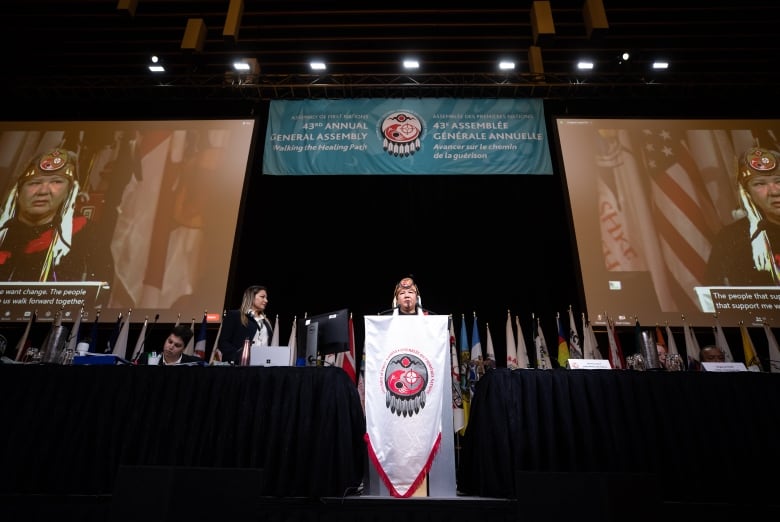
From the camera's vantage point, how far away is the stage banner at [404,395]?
312 cm

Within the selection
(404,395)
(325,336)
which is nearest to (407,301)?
(325,336)

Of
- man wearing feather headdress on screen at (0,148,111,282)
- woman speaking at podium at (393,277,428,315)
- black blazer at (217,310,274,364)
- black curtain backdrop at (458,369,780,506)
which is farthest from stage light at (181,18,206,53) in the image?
black curtain backdrop at (458,369,780,506)

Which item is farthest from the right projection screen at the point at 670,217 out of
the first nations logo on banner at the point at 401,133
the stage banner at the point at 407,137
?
the first nations logo on banner at the point at 401,133

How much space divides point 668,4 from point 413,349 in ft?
20.4

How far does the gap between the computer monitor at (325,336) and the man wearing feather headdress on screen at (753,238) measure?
4.84m

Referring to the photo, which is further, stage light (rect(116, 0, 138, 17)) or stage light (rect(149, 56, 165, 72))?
stage light (rect(149, 56, 165, 72))

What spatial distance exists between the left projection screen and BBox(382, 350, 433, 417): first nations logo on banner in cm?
346

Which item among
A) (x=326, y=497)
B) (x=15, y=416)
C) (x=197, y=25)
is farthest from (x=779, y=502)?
(x=197, y=25)

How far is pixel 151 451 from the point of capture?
116 inches

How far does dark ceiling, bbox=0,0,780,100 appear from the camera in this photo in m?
6.73

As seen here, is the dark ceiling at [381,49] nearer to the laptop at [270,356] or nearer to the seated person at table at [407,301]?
the seated person at table at [407,301]

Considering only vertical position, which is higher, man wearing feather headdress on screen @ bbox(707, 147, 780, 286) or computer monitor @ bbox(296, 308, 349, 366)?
man wearing feather headdress on screen @ bbox(707, 147, 780, 286)

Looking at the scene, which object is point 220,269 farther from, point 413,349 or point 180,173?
point 413,349

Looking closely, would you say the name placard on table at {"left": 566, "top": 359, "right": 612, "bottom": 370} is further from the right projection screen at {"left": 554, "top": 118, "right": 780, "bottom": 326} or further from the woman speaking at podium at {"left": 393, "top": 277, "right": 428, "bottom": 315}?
the right projection screen at {"left": 554, "top": 118, "right": 780, "bottom": 326}
